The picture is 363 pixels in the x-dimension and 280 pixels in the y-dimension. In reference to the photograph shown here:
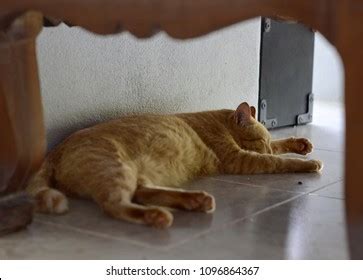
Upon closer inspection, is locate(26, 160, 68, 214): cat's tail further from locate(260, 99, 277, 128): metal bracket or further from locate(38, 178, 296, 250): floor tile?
locate(260, 99, 277, 128): metal bracket

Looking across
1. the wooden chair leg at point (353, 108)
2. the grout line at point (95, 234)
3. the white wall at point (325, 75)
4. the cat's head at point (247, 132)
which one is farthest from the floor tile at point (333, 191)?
the white wall at point (325, 75)

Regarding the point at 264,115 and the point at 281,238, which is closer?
the point at 281,238

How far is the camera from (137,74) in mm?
2418

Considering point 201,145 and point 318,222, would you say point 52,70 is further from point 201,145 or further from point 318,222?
point 318,222

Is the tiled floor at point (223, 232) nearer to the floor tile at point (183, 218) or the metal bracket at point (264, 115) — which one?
the floor tile at point (183, 218)

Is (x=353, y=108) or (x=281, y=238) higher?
(x=353, y=108)

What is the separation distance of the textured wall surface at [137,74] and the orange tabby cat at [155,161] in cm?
21

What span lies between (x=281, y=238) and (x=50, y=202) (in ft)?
1.95

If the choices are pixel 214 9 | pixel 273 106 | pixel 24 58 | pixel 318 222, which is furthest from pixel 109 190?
pixel 273 106

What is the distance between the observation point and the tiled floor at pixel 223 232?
1.47 meters

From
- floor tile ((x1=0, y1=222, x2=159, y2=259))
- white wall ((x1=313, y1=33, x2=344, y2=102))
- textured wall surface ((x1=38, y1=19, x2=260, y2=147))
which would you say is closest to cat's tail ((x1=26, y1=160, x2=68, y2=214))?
floor tile ((x1=0, y1=222, x2=159, y2=259))

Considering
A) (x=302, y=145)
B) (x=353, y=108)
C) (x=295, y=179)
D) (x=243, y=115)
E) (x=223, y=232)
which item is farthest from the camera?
(x=302, y=145)

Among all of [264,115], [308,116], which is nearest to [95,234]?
[264,115]

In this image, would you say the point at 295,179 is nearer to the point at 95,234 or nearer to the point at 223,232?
the point at 223,232
